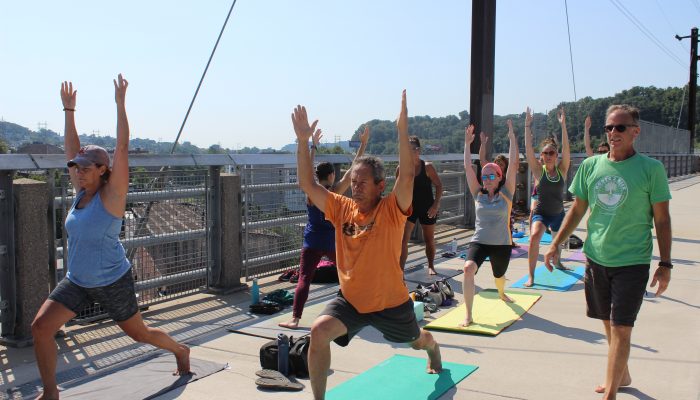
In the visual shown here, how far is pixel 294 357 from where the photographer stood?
5074 mm

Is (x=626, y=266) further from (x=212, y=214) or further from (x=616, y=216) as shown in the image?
(x=212, y=214)

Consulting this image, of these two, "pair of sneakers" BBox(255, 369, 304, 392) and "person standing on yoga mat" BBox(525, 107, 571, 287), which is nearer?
"pair of sneakers" BBox(255, 369, 304, 392)

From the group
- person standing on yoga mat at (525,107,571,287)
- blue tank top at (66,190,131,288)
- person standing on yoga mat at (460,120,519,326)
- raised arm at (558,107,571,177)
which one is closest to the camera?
blue tank top at (66,190,131,288)

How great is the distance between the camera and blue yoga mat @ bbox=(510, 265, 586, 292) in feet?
27.8

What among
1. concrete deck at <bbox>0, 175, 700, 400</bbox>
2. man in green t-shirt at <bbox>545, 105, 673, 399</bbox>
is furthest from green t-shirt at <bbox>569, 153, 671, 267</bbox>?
concrete deck at <bbox>0, 175, 700, 400</bbox>

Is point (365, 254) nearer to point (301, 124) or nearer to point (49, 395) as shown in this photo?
point (301, 124)

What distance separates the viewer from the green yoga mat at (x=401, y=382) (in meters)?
4.61

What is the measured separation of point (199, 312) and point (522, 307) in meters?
3.69

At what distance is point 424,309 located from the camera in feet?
23.3

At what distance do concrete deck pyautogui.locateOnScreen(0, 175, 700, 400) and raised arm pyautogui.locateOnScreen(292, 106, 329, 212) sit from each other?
152 cm

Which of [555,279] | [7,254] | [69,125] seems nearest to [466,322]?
[555,279]

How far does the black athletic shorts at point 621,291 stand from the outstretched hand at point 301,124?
86.4 inches

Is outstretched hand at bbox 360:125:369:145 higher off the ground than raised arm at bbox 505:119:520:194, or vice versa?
outstretched hand at bbox 360:125:369:145

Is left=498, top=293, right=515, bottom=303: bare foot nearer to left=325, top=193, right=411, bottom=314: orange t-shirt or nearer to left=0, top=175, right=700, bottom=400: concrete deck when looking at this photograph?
left=0, top=175, right=700, bottom=400: concrete deck
